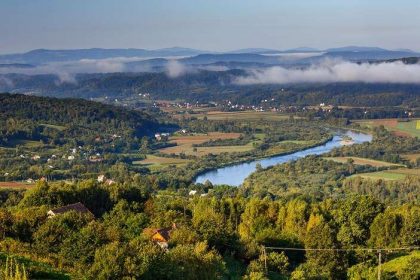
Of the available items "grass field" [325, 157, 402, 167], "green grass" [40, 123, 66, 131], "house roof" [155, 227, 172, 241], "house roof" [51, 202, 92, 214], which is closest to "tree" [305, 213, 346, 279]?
"house roof" [155, 227, 172, 241]

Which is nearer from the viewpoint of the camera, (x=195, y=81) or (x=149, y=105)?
(x=149, y=105)

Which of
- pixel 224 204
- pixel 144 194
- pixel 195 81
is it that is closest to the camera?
pixel 224 204

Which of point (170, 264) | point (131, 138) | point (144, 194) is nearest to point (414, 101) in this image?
point (131, 138)

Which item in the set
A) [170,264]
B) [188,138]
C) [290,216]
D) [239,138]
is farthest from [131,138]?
[170,264]

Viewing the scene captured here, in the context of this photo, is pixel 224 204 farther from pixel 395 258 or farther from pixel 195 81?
pixel 195 81

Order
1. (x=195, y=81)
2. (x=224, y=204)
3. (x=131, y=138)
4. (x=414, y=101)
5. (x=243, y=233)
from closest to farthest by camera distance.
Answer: (x=243, y=233) → (x=224, y=204) → (x=131, y=138) → (x=414, y=101) → (x=195, y=81)

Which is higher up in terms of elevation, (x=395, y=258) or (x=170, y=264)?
(x=170, y=264)

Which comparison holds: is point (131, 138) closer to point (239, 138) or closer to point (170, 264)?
point (239, 138)
